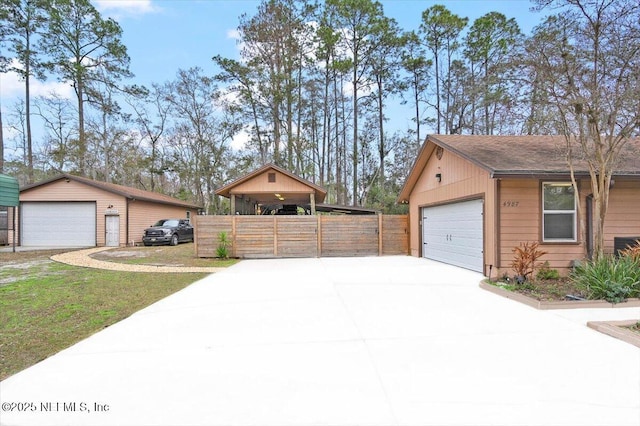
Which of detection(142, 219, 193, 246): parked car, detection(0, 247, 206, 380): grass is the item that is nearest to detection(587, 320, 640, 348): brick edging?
detection(0, 247, 206, 380): grass

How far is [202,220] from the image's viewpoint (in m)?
12.3

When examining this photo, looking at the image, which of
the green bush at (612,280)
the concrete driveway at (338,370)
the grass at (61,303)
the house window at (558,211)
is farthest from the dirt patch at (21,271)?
the house window at (558,211)

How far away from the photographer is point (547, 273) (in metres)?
7.39

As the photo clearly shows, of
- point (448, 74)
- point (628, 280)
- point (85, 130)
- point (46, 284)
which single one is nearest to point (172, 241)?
point (46, 284)

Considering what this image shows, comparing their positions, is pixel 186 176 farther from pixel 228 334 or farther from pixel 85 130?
pixel 228 334

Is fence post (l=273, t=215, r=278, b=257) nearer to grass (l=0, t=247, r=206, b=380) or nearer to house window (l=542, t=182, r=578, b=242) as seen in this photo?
grass (l=0, t=247, r=206, b=380)

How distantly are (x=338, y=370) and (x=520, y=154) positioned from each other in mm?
7959

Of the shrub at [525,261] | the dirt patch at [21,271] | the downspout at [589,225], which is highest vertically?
the downspout at [589,225]

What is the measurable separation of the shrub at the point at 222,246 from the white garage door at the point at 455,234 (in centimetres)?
724

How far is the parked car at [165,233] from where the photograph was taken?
17.7m

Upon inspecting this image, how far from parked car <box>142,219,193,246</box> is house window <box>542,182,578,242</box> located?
1688 cm

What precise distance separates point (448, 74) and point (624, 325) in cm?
2253

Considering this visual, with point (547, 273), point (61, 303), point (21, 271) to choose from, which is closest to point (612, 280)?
point (547, 273)

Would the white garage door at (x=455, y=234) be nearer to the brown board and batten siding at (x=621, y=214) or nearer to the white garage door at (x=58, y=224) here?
the brown board and batten siding at (x=621, y=214)
